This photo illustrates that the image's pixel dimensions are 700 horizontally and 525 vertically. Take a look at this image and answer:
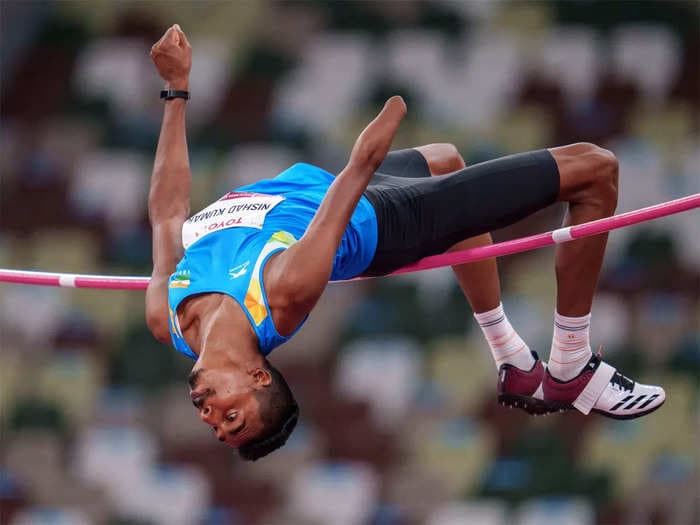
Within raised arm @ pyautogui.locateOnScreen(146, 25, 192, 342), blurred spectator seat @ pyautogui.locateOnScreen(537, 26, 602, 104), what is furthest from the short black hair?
blurred spectator seat @ pyautogui.locateOnScreen(537, 26, 602, 104)

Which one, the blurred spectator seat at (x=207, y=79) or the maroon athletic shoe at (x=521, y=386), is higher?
the blurred spectator seat at (x=207, y=79)

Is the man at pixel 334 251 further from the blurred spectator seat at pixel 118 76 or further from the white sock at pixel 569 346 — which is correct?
the blurred spectator seat at pixel 118 76

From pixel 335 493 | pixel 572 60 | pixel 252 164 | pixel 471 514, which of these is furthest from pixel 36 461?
pixel 572 60

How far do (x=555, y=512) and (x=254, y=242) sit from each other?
13.9ft

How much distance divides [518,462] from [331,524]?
4.19 ft

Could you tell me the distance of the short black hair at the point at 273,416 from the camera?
409 centimetres

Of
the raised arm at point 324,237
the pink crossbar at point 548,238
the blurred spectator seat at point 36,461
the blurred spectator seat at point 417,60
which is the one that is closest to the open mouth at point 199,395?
the raised arm at point 324,237

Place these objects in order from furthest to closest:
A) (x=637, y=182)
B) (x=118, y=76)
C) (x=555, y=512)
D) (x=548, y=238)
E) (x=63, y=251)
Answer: (x=118, y=76)
(x=637, y=182)
(x=63, y=251)
(x=555, y=512)
(x=548, y=238)

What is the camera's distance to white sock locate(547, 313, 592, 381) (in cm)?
464

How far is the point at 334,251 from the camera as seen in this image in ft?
12.9

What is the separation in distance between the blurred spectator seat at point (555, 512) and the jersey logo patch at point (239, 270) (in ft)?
13.8

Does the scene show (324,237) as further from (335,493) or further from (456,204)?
(335,493)

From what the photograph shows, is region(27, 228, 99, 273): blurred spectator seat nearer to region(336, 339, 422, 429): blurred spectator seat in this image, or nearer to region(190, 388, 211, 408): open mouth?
region(336, 339, 422, 429): blurred spectator seat

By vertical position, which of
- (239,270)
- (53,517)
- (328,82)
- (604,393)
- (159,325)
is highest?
(239,270)
